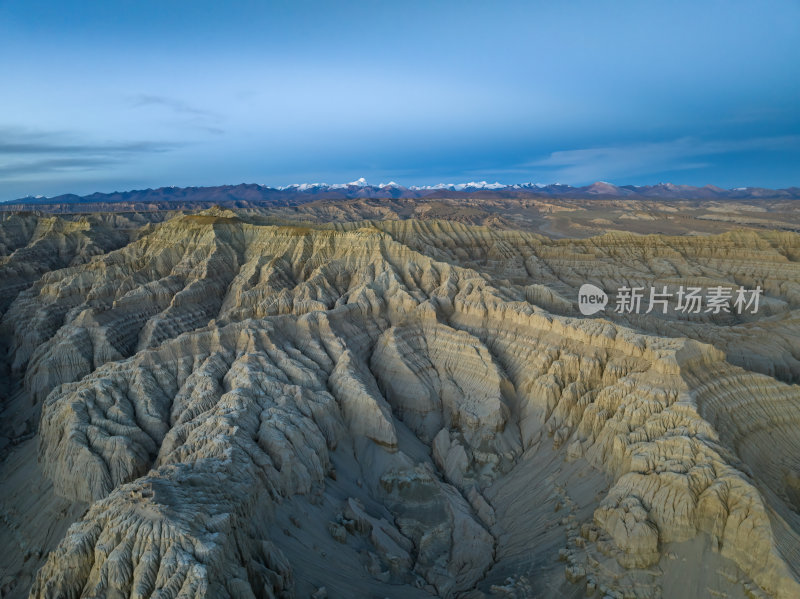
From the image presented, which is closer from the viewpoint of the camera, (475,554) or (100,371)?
(475,554)

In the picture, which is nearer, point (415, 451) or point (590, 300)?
point (415, 451)

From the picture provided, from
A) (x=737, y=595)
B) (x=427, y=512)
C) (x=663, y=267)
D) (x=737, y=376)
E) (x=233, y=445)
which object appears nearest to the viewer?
(x=737, y=595)

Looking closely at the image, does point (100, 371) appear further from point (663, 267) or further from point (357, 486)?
point (663, 267)

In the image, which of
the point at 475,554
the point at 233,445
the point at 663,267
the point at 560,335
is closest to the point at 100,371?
the point at 233,445

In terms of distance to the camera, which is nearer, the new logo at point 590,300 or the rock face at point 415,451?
the rock face at point 415,451

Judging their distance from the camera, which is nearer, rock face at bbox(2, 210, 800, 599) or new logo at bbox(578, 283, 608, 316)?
rock face at bbox(2, 210, 800, 599)
